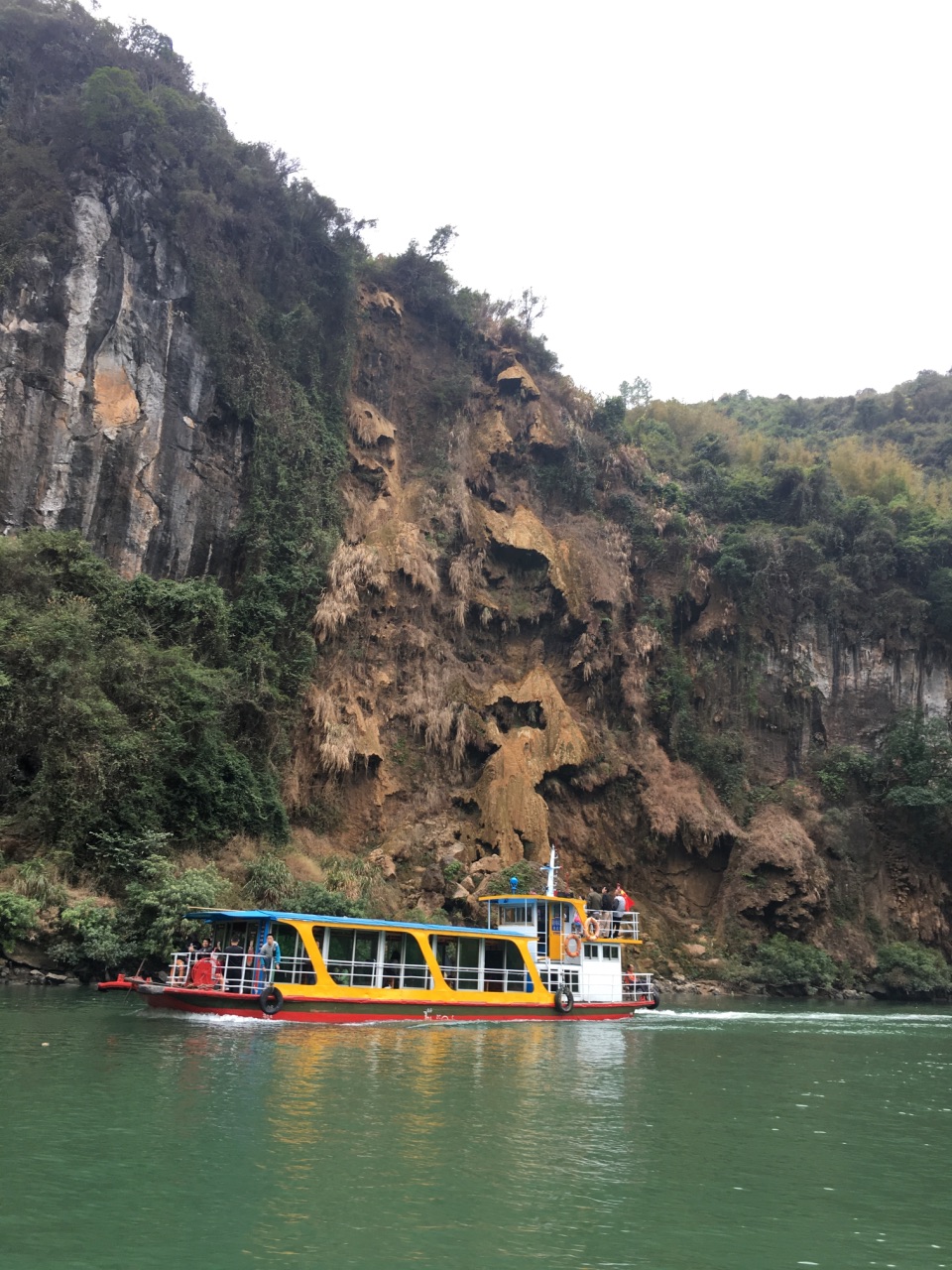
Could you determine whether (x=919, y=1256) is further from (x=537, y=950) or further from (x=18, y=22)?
(x=18, y=22)

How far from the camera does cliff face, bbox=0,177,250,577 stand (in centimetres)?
3544

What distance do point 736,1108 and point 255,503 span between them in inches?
1171

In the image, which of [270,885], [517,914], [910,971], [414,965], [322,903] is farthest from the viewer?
[910,971]

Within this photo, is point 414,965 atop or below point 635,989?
atop

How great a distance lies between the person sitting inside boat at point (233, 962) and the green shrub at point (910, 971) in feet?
95.2

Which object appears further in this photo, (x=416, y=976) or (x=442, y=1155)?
(x=416, y=976)

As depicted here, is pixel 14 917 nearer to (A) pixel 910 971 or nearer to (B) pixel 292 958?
(B) pixel 292 958

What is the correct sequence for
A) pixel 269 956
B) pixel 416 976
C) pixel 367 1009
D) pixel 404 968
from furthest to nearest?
1. pixel 416 976
2. pixel 404 968
3. pixel 367 1009
4. pixel 269 956

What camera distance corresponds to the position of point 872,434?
3022 inches

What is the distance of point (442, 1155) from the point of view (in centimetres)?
1039

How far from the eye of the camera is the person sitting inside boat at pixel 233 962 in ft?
71.4

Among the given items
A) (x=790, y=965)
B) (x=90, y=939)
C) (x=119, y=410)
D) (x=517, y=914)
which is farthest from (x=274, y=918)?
(x=790, y=965)

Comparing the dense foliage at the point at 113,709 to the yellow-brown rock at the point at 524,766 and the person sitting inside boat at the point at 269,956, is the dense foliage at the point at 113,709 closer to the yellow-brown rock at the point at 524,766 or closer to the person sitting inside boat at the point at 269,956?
the person sitting inside boat at the point at 269,956

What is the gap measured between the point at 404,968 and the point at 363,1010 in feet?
6.14
